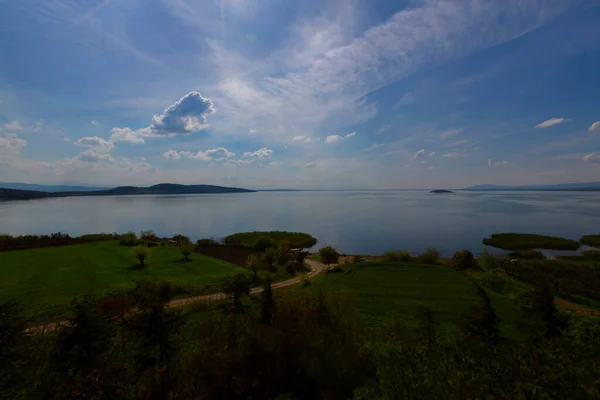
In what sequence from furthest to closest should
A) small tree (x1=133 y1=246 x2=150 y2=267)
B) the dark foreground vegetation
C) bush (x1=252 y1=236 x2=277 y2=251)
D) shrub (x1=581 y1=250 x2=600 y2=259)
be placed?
1. the dark foreground vegetation
2. bush (x1=252 y1=236 x2=277 y2=251)
3. shrub (x1=581 y1=250 x2=600 y2=259)
4. small tree (x1=133 y1=246 x2=150 y2=267)

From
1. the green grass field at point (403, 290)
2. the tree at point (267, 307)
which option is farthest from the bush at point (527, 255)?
the tree at point (267, 307)

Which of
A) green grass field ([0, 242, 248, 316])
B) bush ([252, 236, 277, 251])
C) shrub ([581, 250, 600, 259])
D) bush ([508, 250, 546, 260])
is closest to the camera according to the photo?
green grass field ([0, 242, 248, 316])

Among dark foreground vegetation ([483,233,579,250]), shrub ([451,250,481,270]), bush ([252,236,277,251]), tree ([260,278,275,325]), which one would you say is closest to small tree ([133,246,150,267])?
bush ([252,236,277,251])

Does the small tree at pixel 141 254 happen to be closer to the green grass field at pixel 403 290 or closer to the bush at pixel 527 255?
the green grass field at pixel 403 290

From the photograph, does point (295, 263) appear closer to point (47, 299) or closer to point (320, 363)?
point (47, 299)

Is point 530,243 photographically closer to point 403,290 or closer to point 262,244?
point 403,290

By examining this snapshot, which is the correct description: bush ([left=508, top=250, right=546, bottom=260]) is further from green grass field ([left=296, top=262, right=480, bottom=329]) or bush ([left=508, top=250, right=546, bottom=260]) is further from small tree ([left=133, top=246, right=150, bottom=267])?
small tree ([left=133, top=246, right=150, bottom=267])
